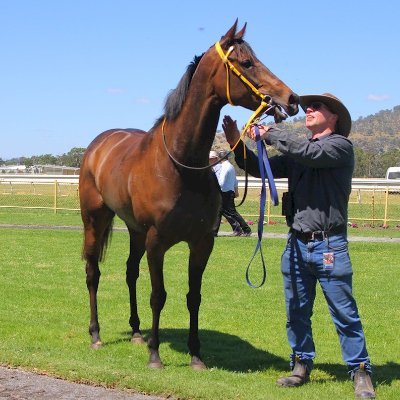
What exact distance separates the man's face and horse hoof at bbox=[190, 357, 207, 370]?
7.97ft

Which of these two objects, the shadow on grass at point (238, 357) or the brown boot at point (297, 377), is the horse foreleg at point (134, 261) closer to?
the shadow on grass at point (238, 357)

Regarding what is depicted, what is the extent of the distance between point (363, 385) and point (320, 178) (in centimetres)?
166

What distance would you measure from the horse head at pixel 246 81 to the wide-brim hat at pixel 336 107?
0.26m

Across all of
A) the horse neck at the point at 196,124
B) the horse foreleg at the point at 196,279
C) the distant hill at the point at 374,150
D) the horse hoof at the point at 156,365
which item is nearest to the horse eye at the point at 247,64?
the horse neck at the point at 196,124

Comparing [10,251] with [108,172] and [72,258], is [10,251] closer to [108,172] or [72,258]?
[72,258]

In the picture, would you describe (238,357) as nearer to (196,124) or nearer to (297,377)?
(297,377)

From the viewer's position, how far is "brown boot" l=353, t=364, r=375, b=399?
216 inches

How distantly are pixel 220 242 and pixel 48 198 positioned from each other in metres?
21.8

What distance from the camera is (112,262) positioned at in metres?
13.7

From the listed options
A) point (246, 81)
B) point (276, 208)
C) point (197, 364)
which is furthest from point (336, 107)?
point (276, 208)

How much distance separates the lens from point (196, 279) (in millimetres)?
6793

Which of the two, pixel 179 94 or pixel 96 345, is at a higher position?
pixel 179 94

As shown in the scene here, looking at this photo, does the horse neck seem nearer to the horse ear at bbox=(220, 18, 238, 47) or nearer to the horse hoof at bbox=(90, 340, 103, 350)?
the horse ear at bbox=(220, 18, 238, 47)

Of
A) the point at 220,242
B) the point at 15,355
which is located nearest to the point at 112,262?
the point at 220,242
